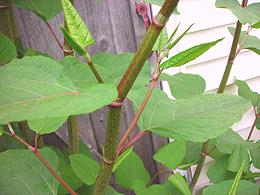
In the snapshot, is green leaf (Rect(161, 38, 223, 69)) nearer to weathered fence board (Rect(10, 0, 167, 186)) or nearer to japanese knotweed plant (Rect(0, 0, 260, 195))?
japanese knotweed plant (Rect(0, 0, 260, 195))

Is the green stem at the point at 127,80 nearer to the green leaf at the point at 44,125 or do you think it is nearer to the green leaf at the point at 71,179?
the green leaf at the point at 44,125

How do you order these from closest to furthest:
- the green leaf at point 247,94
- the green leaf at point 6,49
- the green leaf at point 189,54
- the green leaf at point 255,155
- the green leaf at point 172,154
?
the green leaf at point 189,54 < the green leaf at point 6,49 < the green leaf at point 172,154 < the green leaf at point 255,155 < the green leaf at point 247,94

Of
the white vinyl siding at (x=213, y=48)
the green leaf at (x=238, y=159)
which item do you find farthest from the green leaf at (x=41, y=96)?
the white vinyl siding at (x=213, y=48)

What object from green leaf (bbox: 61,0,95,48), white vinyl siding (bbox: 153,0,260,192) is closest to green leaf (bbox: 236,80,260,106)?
white vinyl siding (bbox: 153,0,260,192)

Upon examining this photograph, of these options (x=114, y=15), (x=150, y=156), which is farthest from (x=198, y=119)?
(x=150, y=156)

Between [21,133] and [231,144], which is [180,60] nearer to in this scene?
[21,133]
